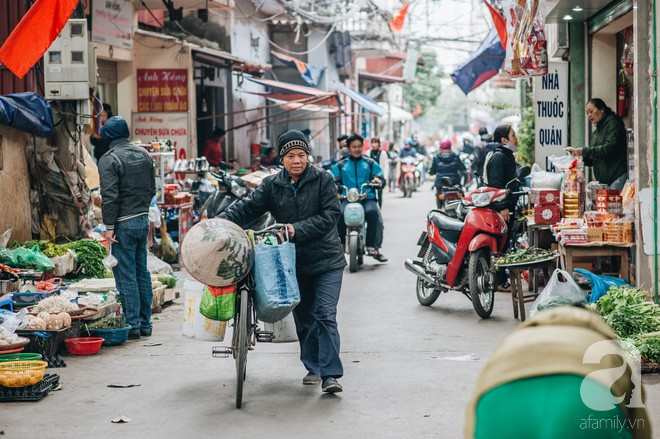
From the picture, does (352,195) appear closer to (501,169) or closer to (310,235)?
(501,169)

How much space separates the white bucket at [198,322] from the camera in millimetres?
7832

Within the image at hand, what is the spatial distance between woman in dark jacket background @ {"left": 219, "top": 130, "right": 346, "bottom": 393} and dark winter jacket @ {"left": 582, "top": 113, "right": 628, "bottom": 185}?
5050mm

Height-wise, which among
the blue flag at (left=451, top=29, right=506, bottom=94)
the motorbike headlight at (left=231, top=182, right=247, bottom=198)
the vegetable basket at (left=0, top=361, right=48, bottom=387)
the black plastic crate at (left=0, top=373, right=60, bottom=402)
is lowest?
the black plastic crate at (left=0, top=373, right=60, bottom=402)

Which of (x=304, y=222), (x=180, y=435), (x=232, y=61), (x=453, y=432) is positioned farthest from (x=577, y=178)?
(x=232, y=61)

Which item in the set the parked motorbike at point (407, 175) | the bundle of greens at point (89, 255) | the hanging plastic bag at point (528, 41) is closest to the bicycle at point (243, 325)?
the bundle of greens at point (89, 255)

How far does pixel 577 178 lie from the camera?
38.3 feet

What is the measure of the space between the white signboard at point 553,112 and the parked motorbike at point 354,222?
2.53 m

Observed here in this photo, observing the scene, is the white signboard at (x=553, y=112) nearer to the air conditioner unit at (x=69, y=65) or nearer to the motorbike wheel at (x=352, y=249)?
the motorbike wheel at (x=352, y=249)

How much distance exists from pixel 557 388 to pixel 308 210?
496 cm

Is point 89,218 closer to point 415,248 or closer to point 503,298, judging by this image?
point 503,298

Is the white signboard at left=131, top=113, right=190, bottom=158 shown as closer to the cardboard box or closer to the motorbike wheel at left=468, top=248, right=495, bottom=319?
the motorbike wheel at left=468, top=248, right=495, bottom=319

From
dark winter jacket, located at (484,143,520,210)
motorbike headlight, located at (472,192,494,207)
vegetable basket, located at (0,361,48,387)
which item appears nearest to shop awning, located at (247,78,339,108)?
dark winter jacket, located at (484,143,520,210)

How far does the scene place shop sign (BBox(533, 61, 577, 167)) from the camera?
1474 centimetres

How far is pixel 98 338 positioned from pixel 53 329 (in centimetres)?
66
